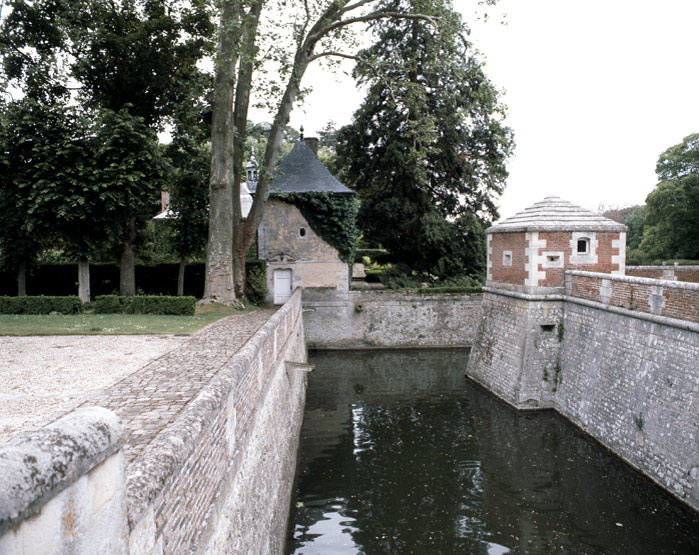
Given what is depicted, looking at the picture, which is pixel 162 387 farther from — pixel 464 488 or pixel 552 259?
pixel 552 259

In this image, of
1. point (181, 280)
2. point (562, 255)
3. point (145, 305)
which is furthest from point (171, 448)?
point (181, 280)

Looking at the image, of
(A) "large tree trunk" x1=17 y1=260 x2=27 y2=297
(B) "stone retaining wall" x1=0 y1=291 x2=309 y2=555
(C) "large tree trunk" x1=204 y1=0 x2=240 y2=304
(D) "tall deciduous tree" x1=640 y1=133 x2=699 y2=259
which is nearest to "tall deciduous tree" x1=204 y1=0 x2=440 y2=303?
(C) "large tree trunk" x1=204 y1=0 x2=240 y2=304

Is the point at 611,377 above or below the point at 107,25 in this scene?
below

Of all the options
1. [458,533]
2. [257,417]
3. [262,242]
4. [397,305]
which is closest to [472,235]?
[397,305]

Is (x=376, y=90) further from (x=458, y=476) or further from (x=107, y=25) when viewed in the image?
(x=458, y=476)

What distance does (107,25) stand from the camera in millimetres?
18812

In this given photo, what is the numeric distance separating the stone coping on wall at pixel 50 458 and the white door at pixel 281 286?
20917 millimetres

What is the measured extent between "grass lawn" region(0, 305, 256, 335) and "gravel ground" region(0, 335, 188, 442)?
587 mm

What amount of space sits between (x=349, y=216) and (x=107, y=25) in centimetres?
1129

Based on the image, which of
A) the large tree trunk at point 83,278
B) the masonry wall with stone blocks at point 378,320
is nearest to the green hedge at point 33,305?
the large tree trunk at point 83,278

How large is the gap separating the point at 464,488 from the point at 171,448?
7609 mm

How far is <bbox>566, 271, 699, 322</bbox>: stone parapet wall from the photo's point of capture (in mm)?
9312

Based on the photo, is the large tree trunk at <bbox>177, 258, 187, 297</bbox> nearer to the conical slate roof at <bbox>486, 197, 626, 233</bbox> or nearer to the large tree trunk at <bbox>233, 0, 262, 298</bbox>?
the large tree trunk at <bbox>233, 0, 262, 298</bbox>

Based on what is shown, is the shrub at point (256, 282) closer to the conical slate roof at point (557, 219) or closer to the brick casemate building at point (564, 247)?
the conical slate roof at point (557, 219)
